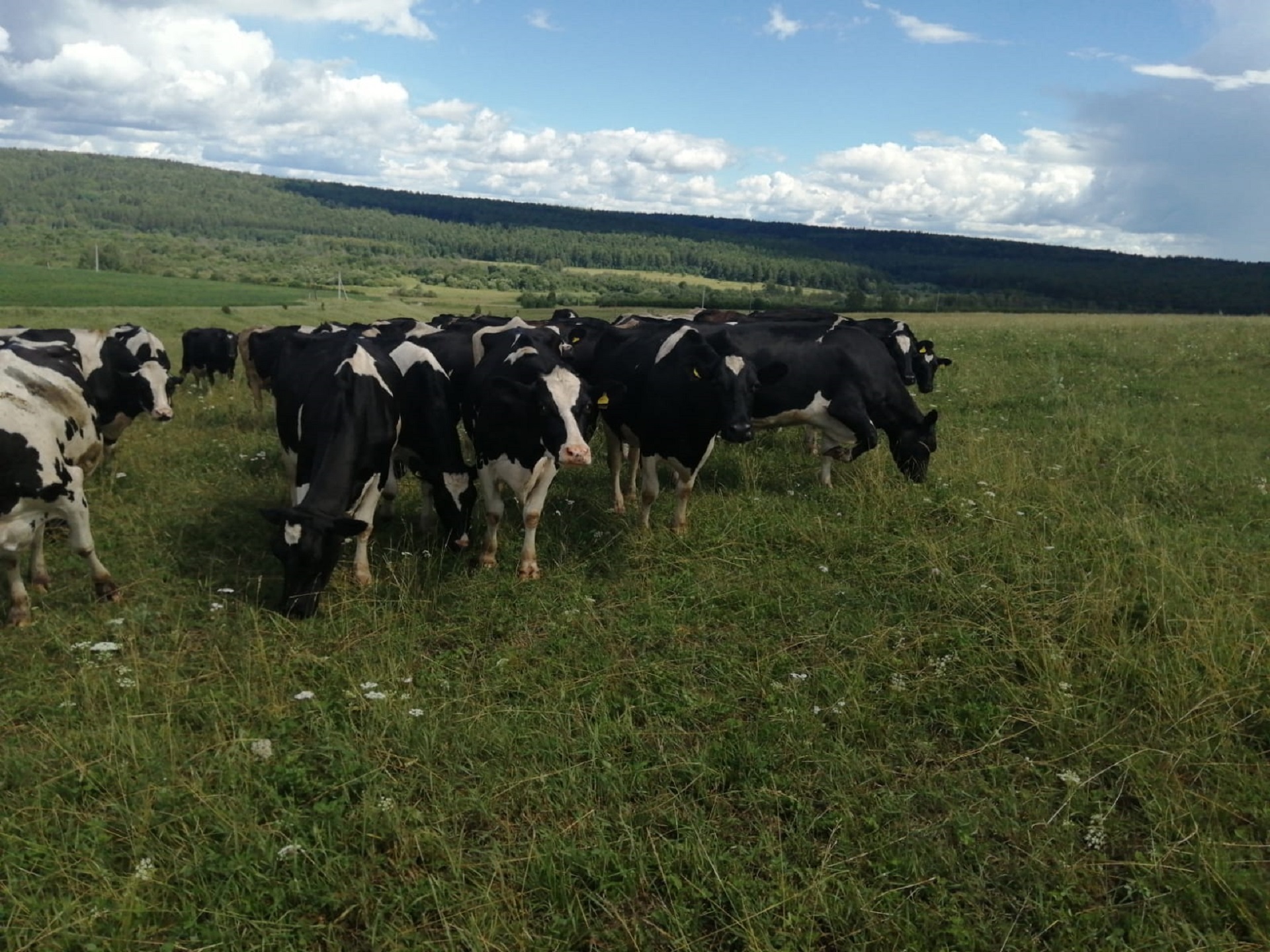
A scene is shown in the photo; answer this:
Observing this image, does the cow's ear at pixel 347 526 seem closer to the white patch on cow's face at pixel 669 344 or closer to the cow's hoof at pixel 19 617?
the cow's hoof at pixel 19 617

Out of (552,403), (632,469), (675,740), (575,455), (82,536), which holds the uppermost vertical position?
(552,403)

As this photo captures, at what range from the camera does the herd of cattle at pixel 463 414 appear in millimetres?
7414

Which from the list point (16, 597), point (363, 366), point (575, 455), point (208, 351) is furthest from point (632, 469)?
point (208, 351)

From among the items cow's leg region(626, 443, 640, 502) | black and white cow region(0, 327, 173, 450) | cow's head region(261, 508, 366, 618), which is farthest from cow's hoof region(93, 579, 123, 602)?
cow's leg region(626, 443, 640, 502)

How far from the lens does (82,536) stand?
7762mm

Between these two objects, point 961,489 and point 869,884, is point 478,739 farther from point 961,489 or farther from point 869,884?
point 961,489

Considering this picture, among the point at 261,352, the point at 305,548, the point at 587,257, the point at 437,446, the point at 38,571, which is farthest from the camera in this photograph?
the point at 587,257

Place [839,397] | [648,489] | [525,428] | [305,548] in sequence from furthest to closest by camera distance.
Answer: [839,397]
[648,489]
[525,428]
[305,548]

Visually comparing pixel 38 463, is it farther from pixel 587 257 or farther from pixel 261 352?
pixel 587 257

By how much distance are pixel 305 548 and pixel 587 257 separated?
6488 inches

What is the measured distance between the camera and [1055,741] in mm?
5195

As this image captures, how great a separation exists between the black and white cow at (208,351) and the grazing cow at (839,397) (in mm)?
16742

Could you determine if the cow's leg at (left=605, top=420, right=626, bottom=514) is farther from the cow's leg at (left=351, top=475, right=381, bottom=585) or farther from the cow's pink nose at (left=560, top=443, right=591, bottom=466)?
the cow's leg at (left=351, top=475, right=381, bottom=585)

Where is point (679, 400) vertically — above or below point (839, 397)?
below
